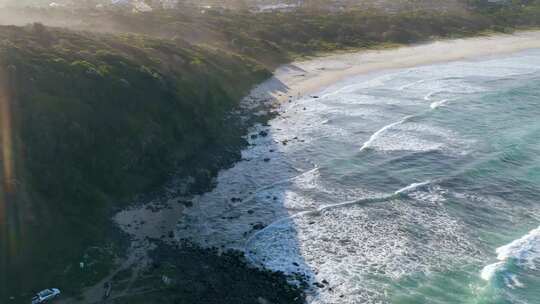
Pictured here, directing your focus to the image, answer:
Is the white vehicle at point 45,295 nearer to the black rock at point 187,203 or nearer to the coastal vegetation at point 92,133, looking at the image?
the coastal vegetation at point 92,133

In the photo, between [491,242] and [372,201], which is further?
[372,201]

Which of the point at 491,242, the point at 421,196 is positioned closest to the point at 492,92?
the point at 421,196

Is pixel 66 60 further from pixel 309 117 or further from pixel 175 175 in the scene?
pixel 309 117

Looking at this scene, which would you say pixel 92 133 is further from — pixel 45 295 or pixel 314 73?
pixel 314 73

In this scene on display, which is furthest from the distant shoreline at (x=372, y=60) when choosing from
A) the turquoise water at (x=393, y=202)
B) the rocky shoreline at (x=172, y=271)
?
the rocky shoreline at (x=172, y=271)

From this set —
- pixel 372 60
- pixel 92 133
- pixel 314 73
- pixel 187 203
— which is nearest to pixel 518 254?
pixel 187 203

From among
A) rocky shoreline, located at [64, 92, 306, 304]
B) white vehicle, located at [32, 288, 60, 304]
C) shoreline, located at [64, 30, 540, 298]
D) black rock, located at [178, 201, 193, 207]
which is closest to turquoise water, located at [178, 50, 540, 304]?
black rock, located at [178, 201, 193, 207]

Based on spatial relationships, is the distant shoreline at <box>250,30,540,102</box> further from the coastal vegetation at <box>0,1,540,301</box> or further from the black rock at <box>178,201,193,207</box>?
the black rock at <box>178,201,193,207</box>
